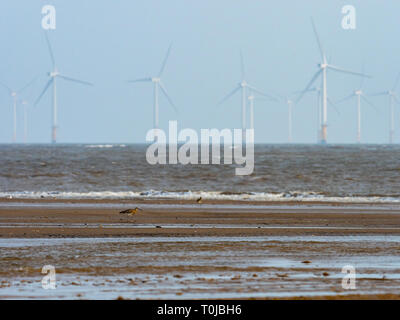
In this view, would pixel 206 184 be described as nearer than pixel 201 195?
No

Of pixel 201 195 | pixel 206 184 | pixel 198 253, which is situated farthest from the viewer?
pixel 206 184

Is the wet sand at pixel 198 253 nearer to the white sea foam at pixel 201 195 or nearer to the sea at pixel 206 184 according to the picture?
the white sea foam at pixel 201 195

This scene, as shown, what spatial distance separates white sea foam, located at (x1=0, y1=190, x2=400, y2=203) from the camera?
37.7m

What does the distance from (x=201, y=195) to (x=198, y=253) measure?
23.7 meters

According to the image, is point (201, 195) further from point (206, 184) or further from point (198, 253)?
point (198, 253)

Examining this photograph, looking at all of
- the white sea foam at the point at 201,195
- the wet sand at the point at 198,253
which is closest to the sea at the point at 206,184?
the white sea foam at the point at 201,195

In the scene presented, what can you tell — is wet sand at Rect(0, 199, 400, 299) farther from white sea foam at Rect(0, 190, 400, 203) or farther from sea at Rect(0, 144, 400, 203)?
sea at Rect(0, 144, 400, 203)

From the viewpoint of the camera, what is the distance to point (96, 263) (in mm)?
14969

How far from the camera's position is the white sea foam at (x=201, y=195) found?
37.7m

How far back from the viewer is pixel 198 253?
1667cm

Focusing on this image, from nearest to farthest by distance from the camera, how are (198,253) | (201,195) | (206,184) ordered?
1. (198,253)
2. (201,195)
3. (206,184)

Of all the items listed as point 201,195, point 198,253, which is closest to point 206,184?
point 201,195
